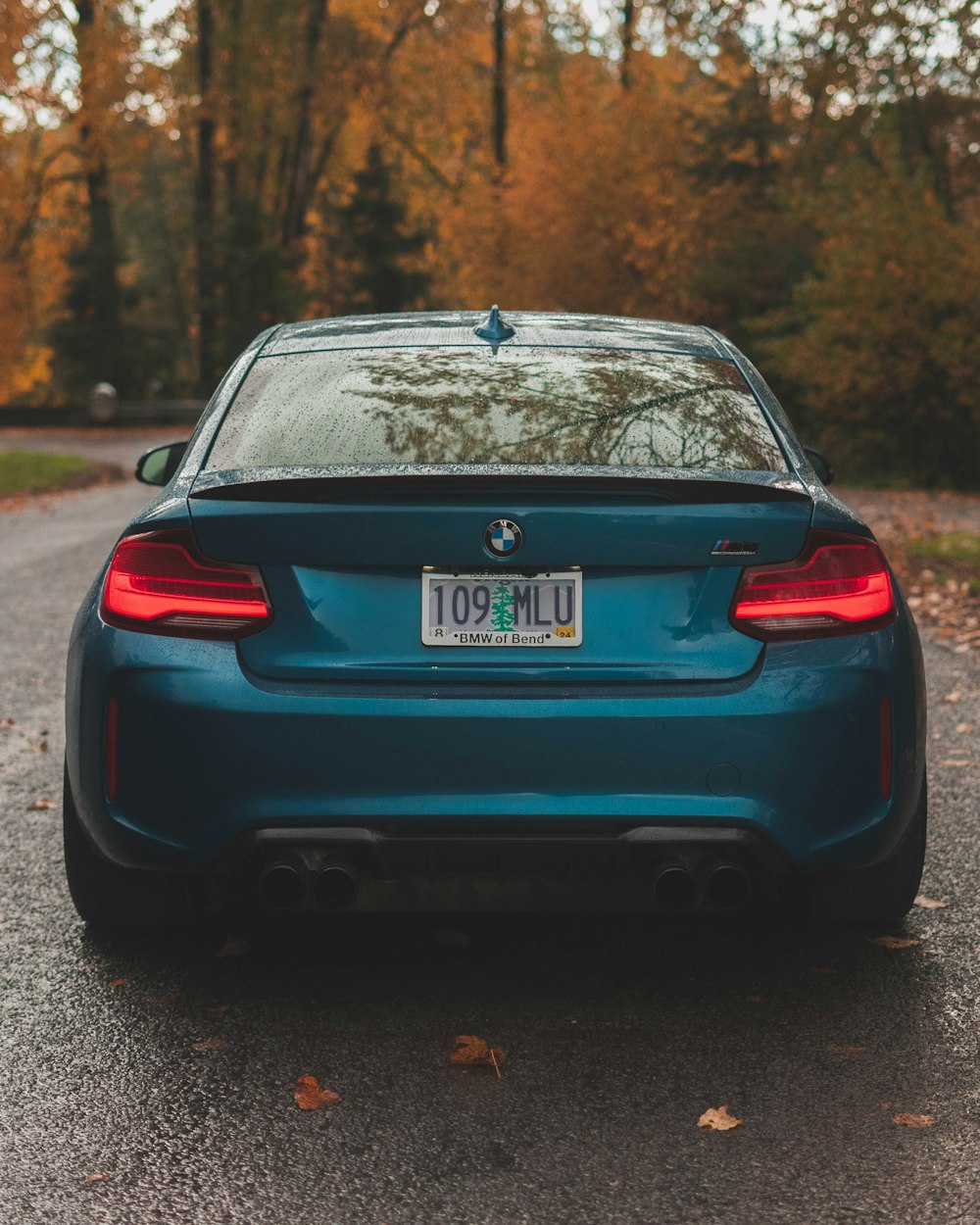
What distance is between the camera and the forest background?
23953 millimetres

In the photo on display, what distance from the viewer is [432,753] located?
3.57 metres

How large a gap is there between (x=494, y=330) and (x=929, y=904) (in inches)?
80.3

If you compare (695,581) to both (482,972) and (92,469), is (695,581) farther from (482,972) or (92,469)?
(92,469)

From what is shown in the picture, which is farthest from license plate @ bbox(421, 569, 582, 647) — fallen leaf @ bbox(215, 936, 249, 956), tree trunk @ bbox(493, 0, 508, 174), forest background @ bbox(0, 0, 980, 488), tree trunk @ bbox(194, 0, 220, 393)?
tree trunk @ bbox(493, 0, 508, 174)

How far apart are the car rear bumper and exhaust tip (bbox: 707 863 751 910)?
101 millimetres

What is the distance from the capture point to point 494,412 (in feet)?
13.3

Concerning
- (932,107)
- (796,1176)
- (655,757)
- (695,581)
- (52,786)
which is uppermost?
(932,107)

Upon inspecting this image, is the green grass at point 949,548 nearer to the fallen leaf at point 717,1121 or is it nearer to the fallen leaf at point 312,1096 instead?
the fallen leaf at point 717,1121

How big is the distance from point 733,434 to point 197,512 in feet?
4.33

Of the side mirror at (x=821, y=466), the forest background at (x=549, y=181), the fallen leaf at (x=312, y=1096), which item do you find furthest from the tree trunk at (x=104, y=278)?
the fallen leaf at (x=312, y=1096)

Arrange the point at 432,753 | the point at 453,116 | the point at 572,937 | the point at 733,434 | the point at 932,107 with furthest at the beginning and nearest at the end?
the point at 453,116 < the point at 932,107 < the point at 572,937 < the point at 733,434 < the point at 432,753

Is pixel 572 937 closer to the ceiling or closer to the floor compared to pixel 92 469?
closer to the ceiling

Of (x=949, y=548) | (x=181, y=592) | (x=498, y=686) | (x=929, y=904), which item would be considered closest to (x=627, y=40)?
(x=949, y=548)

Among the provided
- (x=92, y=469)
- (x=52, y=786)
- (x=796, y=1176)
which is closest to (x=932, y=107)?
(x=92, y=469)
